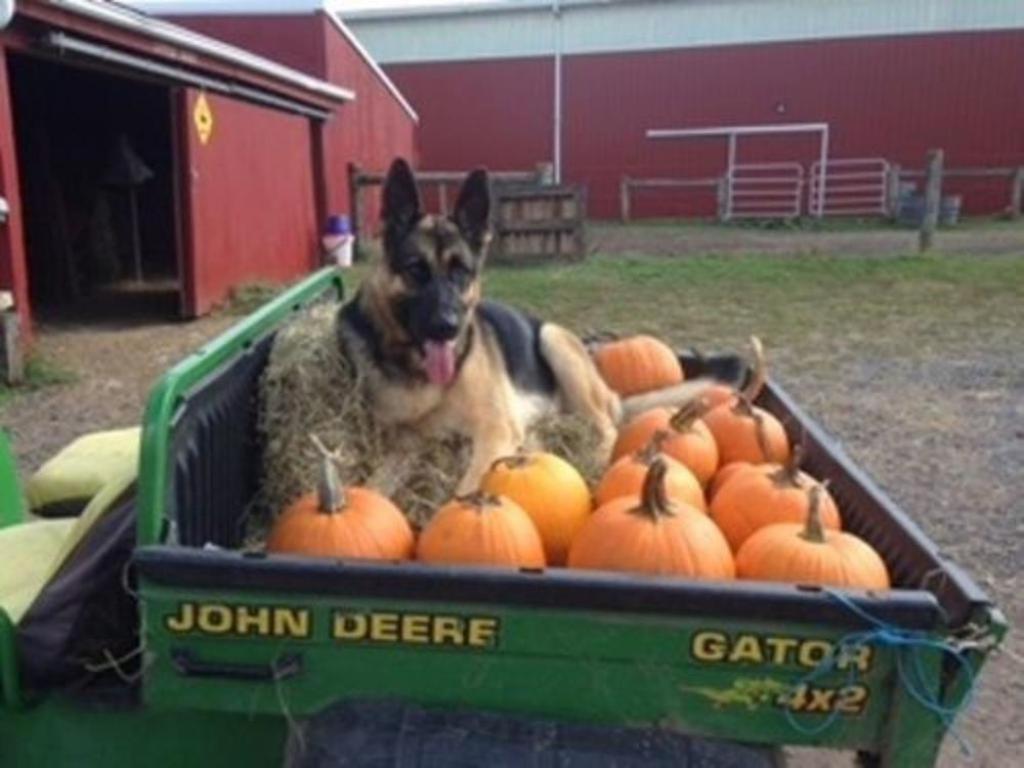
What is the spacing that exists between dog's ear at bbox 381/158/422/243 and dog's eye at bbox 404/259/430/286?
131 mm

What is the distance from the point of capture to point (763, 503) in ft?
7.31

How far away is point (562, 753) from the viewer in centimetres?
159

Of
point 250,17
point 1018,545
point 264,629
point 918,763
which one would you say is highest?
point 250,17

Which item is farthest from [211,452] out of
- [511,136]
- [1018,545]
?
[511,136]

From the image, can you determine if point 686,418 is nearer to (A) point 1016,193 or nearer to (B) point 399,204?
(B) point 399,204

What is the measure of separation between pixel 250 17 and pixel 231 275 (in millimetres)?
8122

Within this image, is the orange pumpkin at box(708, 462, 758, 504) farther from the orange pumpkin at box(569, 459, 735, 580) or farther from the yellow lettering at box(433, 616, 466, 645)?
the yellow lettering at box(433, 616, 466, 645)

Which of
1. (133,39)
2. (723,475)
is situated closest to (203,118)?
(133,39)

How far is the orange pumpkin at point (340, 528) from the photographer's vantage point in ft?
6.64

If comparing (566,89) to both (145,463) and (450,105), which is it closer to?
(450,105)

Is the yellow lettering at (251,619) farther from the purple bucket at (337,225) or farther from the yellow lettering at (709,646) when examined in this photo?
the purple bucket at (337,225)

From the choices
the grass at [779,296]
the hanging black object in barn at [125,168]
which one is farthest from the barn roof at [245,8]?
the grass at [779,296]

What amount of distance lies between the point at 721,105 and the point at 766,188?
2714 mm

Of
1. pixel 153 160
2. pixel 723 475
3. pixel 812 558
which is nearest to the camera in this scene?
pixel 812 558
